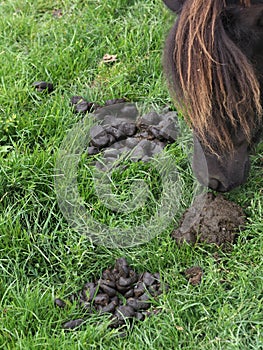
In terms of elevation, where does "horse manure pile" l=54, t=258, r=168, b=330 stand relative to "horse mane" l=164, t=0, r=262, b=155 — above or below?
below

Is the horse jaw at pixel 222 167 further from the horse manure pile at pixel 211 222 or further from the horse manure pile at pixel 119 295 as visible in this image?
the horse manure pile at pixel 119 295

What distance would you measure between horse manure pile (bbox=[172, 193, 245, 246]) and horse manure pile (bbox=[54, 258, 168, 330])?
0.33 m

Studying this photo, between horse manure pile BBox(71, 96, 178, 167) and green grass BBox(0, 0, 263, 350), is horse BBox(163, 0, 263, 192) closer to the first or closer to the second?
green grass BBox(0, 0, 263, 350)

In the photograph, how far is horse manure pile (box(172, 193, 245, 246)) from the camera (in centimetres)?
387

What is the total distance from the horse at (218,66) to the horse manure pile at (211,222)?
64cm

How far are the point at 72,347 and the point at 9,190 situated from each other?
3.88 feet

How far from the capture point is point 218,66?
303cm

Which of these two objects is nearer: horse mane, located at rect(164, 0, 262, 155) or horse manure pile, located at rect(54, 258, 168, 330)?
horse mane, located at rect(164, 0, 262, 155)

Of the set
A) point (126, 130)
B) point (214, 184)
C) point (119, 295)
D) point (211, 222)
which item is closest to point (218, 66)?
point (214, 184)

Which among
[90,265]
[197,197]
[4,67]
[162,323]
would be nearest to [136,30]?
[4,67]

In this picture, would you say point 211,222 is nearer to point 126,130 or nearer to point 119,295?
point 119,295

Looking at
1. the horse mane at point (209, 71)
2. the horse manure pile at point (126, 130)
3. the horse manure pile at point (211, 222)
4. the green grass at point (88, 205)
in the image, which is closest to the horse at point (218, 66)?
the horse mane at point (209, 71)

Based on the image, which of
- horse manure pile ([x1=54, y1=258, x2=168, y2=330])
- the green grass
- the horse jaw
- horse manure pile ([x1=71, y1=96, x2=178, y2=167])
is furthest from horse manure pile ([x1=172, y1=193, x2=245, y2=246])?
horse manure pile ([x1=71, y1=96, x2=178, y2=167])

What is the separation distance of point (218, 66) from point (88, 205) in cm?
141
